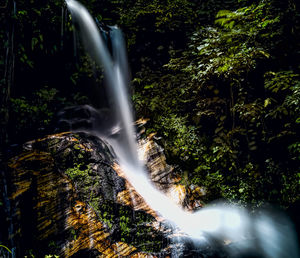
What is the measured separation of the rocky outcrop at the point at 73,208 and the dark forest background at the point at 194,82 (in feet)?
2.80

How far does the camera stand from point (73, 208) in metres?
3.25

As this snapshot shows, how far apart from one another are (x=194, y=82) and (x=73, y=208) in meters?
3.76

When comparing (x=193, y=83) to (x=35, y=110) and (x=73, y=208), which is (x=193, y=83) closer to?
(x=73, y=208)

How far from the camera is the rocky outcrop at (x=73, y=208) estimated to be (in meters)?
2.98

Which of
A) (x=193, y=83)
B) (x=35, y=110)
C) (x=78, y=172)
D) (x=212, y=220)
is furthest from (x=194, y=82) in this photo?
(x=35, y=110)

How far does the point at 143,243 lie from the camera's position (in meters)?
3.11

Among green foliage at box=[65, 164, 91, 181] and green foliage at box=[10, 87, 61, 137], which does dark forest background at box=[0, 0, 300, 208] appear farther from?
green foliage at box=[65, 164, 91, 181]

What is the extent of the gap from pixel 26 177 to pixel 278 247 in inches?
188

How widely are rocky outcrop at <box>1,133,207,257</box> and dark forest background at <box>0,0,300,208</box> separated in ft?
2.80

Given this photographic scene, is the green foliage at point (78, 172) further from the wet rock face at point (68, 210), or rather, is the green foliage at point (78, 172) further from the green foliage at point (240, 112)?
the green foliage at point (240, 112)

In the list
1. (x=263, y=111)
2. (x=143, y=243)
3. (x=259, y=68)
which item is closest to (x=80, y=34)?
(x=259, y=68)

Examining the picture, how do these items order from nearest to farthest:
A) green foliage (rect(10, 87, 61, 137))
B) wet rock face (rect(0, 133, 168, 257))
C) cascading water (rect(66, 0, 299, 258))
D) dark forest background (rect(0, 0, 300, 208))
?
wet rock face (rect(0, 133, 168, 257)) < cascading water (rect(66, 0, 299, 258)) < dark forest background (rect(0, 0, 300, 208)) < green foliage (rect(10, 87, 61, 137))

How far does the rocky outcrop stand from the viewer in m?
2.98

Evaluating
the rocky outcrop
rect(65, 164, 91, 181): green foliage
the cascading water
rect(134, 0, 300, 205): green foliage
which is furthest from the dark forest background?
rect(65, 164, 91, 181): green foliage
